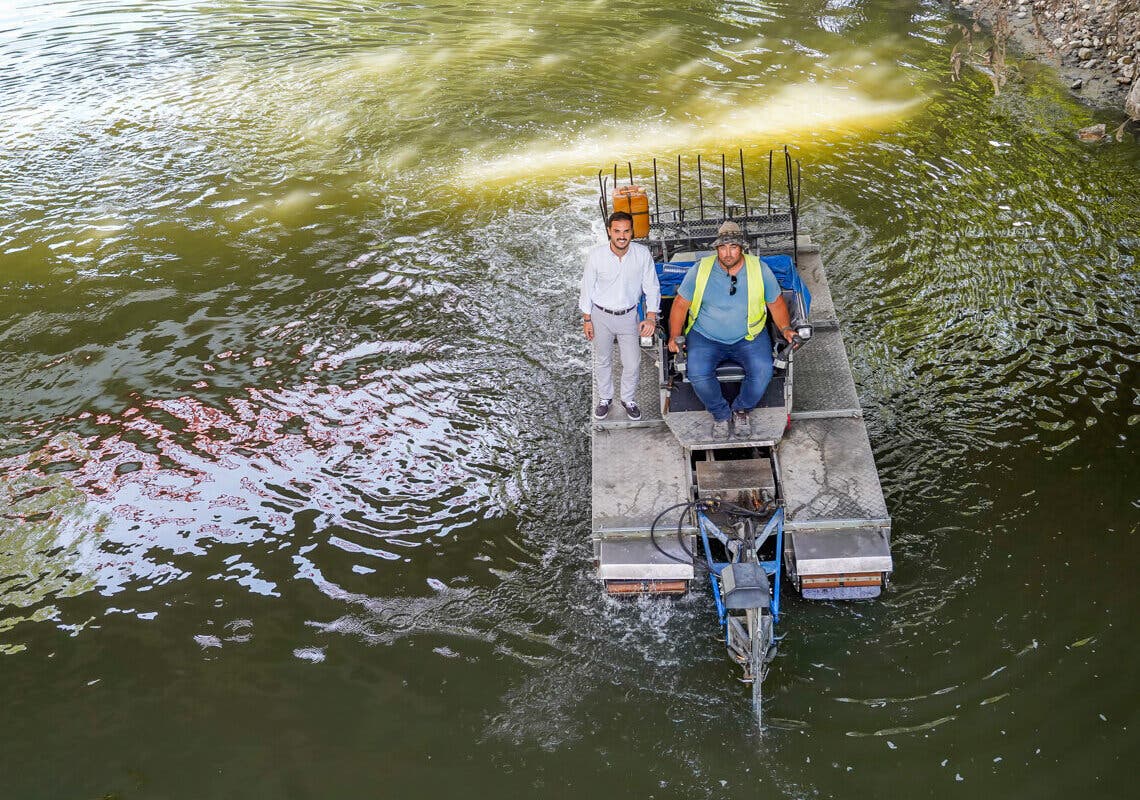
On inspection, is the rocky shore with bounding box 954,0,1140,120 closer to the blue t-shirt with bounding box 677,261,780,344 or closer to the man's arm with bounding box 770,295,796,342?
the man's arm with bounding box 770,295,796,342

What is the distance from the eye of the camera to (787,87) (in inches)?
639

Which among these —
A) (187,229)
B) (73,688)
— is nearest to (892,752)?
(73,688)

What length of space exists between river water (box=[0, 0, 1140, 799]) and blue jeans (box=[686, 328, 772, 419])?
1454 mm

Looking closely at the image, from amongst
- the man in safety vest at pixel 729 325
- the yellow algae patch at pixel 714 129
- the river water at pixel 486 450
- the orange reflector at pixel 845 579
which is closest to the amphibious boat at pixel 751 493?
the orange reflector at pixel 845 579

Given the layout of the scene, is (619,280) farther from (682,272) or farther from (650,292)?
(682,272)

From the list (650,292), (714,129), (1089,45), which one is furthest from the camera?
(1089,45)

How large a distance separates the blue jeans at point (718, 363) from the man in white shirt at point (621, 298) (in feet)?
1.38

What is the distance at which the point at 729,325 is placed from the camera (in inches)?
279

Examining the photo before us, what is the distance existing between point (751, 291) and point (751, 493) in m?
1.51

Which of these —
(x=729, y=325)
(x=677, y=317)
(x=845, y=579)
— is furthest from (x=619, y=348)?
(x=845, y=579)

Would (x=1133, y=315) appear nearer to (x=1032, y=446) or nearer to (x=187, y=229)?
(x=1032, y=446)

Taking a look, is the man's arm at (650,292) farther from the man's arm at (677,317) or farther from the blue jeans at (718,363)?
the blue jeans at (718,363)

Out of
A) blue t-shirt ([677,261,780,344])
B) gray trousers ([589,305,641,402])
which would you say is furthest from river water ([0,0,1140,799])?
blue t-shirt ([677,261,780,344])

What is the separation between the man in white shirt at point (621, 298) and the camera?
719 centimetres
